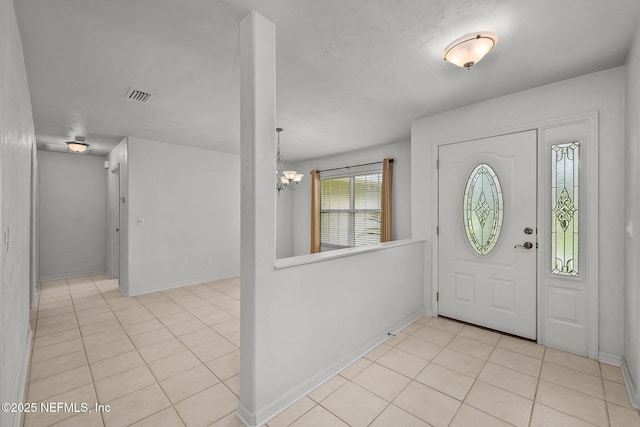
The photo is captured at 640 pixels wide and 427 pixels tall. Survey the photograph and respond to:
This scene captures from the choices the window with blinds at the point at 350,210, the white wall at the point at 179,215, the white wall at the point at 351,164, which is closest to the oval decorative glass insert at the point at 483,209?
the white wall at the point at 351,164

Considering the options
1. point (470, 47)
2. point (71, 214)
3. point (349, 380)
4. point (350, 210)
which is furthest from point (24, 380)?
point (350, 210)

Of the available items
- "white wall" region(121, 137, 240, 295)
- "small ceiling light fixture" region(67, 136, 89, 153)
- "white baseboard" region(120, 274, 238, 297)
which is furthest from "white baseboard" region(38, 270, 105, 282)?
"small ceiling light fixture" region(67, 136, 89, 153)

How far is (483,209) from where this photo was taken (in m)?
3.18

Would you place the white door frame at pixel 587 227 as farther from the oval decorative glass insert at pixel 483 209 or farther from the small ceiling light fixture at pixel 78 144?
the small ceiling light fixture at pixel 78 144

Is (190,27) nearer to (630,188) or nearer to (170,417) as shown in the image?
(170,417)

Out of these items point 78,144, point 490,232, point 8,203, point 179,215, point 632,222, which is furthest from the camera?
Answer: point 179,215

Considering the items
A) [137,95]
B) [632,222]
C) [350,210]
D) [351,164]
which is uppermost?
[137,95]

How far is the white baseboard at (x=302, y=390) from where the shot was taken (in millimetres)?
1794

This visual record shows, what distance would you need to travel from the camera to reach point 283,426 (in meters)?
1.75

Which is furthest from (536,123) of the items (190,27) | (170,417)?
(170,417)

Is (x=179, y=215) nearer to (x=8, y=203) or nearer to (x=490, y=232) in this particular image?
(x=8, y=203)

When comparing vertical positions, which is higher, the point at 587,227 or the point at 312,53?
the point at 312,53

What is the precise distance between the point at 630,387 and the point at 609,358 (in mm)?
509

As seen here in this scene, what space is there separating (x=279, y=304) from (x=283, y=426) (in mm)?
739
